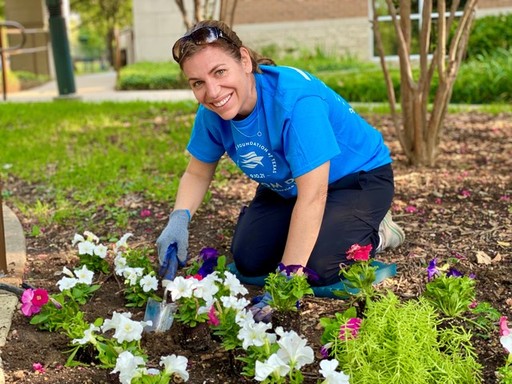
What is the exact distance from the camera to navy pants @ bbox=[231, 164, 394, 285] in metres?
2.88

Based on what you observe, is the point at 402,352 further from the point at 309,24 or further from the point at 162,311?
the point at 309,24

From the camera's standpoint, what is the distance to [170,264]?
2777 mm

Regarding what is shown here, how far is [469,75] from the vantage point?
8047 millimetres

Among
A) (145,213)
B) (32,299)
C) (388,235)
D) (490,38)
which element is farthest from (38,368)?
(490,38)

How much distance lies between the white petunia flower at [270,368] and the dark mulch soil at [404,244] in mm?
316

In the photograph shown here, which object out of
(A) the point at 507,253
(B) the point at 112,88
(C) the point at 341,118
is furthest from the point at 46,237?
(B) the point at 112,88

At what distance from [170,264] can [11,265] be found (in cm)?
81

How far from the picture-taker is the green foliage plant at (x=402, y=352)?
191cm

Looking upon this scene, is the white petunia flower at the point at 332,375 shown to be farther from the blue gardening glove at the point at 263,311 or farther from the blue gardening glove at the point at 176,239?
the blue gardening glove at the point at 176,239

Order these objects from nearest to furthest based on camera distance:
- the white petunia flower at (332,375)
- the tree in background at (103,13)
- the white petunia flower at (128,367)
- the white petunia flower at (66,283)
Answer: the white petunia flower at (332,375) → the white petunia flower at (128,367) → the white petunia flower at (66,283) → the tree in background at (103,13)

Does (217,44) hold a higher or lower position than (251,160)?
higher

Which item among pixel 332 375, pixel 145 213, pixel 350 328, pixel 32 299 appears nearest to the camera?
pixel 332 375

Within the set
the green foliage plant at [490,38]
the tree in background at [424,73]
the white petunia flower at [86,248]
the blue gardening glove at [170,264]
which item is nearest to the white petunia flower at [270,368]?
the blue gardening glove at [170,264]

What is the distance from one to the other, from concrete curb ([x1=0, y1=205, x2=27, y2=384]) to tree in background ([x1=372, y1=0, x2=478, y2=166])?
2375 mm
